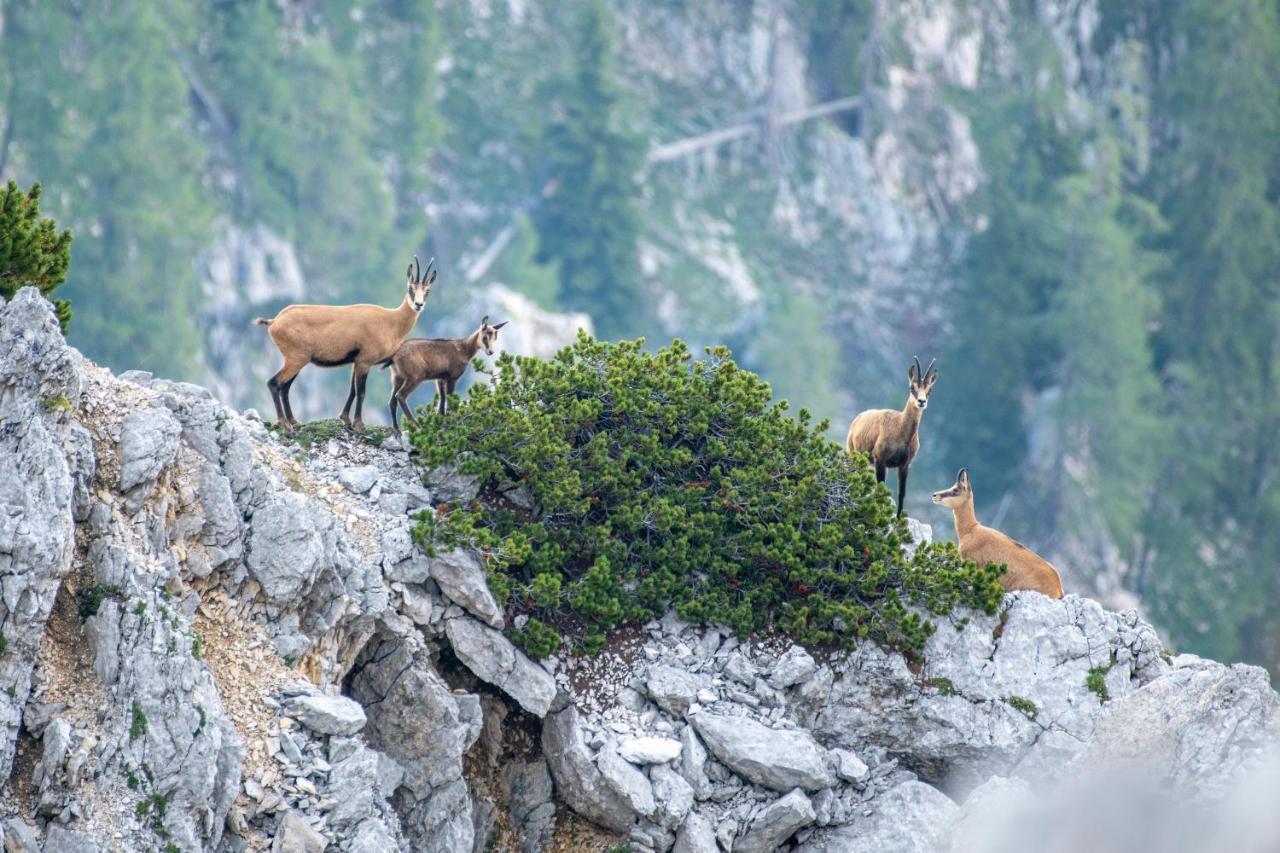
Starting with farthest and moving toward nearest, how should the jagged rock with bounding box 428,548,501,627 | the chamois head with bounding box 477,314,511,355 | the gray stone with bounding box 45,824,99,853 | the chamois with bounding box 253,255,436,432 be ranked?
the chamois head with bounding box 477,314,511,355, the chamois with bounding box 253,255,436,432, the jagged rock with bounding box 428,548,501,627, the gray stone with bounding box 45,824,99,853

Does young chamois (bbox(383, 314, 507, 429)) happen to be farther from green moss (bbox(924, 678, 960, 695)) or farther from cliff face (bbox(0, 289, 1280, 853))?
green moss (bbox(924, 678, 960, 695))

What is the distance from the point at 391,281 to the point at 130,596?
78.9 meters

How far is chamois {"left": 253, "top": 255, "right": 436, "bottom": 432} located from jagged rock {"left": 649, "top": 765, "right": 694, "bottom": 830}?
20.8 feet

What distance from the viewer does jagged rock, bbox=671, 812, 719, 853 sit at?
24.4m

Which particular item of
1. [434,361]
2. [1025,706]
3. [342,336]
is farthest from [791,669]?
[342,336]

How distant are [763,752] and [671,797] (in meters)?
1.29

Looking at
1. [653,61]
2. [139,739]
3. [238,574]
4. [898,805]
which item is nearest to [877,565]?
[898,805]

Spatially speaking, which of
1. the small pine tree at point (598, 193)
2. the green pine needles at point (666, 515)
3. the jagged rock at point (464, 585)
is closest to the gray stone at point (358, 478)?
the green pine needles at point (666, 515)

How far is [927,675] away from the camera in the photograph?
26.1 meters

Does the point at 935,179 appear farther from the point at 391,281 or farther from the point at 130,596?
the point at 130,596

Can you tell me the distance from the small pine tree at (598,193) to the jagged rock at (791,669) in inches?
2997

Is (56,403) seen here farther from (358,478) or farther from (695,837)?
(695,837)

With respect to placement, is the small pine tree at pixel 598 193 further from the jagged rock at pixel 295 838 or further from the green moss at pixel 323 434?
the jagged rock at pixel 295 838

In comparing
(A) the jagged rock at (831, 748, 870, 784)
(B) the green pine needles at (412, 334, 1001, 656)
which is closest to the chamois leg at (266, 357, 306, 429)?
(B) the green pine needles at (412, 334, 1001, 656)
